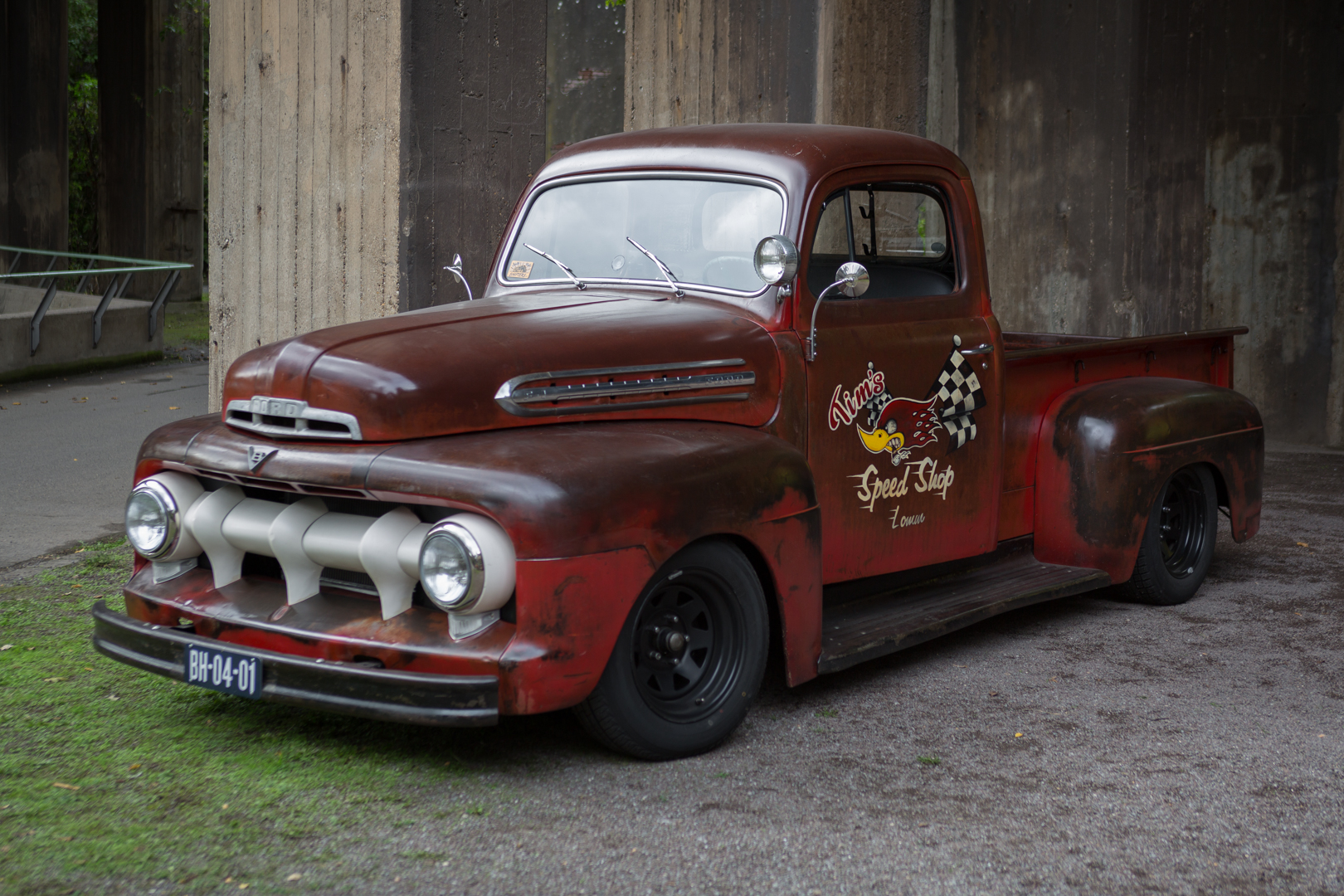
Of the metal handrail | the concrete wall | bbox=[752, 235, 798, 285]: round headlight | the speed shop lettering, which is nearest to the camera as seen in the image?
bbox=[752, 235, 798, 285]: round headlight

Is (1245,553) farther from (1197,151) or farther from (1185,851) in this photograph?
(1197,151)

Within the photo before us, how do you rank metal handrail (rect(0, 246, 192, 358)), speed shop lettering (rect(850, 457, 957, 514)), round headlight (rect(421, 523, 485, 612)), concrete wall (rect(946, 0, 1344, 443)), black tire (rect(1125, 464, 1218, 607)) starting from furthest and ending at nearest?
metal handrail (rect(0, 246, 192, 358)) < concrete wall (rect(946, 0, 1344, 443)) < black tire (rect(1125, 464, 1218, 607)) < speed shop lettering (rect(850, 457, 957, 514)) < round headlight (rect(421, 523, 485, 612))

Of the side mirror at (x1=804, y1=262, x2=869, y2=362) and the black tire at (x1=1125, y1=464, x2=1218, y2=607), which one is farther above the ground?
the side mirror at (x1=804, y1=262, x2=869, y2=362)

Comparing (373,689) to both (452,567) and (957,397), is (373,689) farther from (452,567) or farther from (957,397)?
(957,397)

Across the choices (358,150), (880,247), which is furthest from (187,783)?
(358,150)

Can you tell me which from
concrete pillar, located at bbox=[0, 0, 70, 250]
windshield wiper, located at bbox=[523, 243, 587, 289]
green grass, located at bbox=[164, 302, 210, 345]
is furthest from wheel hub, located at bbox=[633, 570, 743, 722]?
concrete pillar, located at bbox=[0, 0, 70, 250]

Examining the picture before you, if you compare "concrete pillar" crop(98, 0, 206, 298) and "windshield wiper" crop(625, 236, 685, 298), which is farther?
"concrete pillar" crop(98, 0, 206, 298)

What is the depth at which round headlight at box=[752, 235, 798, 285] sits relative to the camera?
4.24 m

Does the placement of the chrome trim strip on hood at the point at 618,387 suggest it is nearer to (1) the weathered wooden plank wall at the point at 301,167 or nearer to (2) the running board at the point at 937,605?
(2) the running board at the point at 937,605

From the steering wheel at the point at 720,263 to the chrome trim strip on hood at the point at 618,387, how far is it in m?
0.43

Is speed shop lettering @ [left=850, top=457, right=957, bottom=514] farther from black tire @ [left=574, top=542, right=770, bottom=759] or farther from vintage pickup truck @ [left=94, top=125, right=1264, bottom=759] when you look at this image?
black tire @ [left=574, top=542, right=770, bottom=759]

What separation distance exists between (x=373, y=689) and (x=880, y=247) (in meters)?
2.78

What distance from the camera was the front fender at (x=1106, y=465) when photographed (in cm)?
539

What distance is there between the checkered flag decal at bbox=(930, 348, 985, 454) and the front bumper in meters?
2.22
